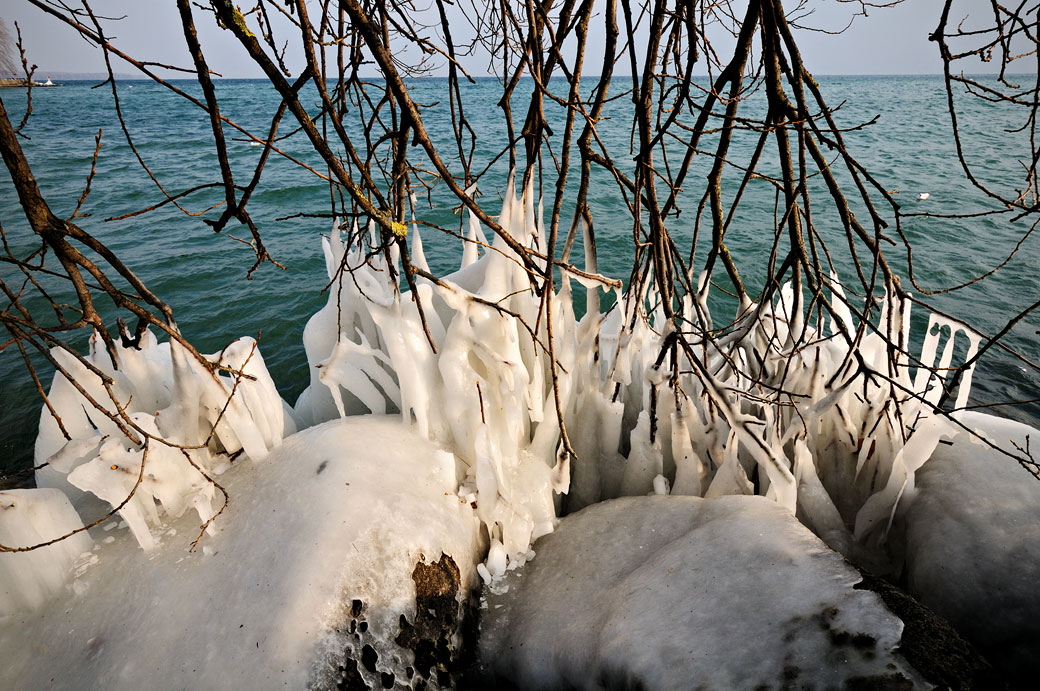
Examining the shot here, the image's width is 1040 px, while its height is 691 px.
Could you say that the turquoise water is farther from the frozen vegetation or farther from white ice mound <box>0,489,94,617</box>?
white ice mound <box>0,489,94,617</box>

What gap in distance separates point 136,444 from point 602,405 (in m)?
2.09

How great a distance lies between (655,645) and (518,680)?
62 cm

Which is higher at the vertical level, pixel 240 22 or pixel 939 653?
pixel 240 22

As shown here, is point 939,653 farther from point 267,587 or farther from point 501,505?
point 267,587

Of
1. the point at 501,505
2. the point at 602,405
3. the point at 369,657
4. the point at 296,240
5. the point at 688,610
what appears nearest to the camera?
the point at 688,610

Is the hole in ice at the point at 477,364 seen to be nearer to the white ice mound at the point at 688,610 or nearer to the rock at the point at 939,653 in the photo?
the white ice mound at the point at 688,610

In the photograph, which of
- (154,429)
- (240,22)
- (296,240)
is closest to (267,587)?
(154,429)

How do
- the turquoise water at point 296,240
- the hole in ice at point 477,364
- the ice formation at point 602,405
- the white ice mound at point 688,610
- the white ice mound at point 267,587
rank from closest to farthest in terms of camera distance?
1. the white ice mound at point 688,610
2. the white ice mound at point 267,587
3. the ice formation at point 602,405
4. the hole in ice at point 477,364
5. the turquoise water at point 296,240

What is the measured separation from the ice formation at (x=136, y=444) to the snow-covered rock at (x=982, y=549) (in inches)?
109

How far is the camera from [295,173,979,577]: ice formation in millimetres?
2709

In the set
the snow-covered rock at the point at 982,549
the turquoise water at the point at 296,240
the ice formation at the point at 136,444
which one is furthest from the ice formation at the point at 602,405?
the turquoise water at the point at 296,240

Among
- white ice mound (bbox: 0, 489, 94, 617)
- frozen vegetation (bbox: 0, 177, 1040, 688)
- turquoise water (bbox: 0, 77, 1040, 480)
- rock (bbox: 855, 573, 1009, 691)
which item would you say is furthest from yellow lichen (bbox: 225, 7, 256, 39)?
rock (bbox: 855, 573, 1009, 691)

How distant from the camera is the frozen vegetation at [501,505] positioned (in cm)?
213

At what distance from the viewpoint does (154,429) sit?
264 cm
